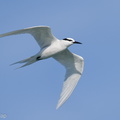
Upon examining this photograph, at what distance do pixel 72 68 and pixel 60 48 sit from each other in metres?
1.87

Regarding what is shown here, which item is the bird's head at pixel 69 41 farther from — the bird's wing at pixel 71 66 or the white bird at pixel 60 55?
the bird's wing at pixel 71 66

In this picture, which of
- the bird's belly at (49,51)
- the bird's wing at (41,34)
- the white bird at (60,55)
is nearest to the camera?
the bird's wing at (41,34)

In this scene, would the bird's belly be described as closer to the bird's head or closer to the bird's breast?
the bird's breast

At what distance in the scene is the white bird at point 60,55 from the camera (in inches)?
727

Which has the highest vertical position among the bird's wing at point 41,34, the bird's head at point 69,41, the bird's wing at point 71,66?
the bird's wing at point 41,34

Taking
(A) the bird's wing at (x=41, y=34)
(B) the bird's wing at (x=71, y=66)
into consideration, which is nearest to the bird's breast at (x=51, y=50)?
(A) the bird's wing at (x=41, y=34)

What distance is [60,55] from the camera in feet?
67.0

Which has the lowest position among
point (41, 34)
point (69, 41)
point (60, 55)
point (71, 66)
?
point (71, 66)

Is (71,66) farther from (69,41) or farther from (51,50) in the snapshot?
(51,50)

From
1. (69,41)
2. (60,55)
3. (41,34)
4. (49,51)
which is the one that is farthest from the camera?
(60,55)

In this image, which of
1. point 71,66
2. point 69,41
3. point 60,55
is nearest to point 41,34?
point 69,41

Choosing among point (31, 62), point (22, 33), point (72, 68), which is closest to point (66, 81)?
point (72, 68)

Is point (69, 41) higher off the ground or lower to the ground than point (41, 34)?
lower

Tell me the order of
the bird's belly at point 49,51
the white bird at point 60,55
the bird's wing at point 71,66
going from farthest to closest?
the bird's wing at point 71,66, the bird's belly at point 49,51, the white bird at point 60,55
